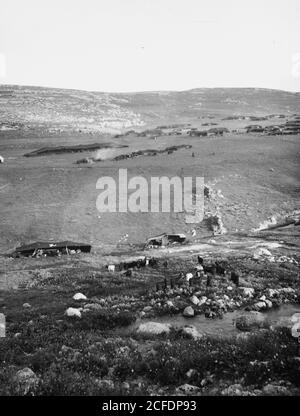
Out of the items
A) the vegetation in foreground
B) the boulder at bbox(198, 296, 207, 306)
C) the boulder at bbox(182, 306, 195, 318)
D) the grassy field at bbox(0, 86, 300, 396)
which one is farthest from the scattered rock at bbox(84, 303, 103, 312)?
the boulder at bbox(198, 296, 207, 306)

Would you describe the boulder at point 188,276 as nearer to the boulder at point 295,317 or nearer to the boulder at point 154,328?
the boulder at point 295,317

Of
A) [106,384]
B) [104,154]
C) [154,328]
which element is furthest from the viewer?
[104,154]

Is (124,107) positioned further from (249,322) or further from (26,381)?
(26,381)

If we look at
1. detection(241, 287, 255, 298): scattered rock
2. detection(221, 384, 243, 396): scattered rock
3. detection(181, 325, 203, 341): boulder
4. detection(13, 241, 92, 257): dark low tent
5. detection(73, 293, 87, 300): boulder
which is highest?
detection(221, 384, 243, 396): scattered rock

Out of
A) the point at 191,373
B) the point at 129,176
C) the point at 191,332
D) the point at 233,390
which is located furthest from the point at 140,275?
the point at 129,176

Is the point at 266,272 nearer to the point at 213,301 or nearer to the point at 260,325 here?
the point at 213,301

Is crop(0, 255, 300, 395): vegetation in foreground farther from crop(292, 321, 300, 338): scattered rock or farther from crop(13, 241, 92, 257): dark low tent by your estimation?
crop(13, 241, 92, 257): dark low tent
